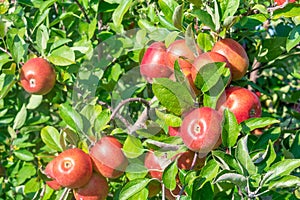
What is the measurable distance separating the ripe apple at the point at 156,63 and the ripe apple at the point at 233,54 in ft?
0.44

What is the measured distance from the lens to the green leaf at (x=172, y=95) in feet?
4.08

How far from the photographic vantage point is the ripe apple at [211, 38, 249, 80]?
1.30 metres

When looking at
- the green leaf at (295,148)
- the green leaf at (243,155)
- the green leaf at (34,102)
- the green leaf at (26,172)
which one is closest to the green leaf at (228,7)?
the green leaf at (243,155)

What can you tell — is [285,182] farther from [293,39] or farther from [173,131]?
[293,39]

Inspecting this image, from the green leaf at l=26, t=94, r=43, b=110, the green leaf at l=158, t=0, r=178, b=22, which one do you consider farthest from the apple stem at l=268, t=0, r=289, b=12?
the green leaf at l=26, t=94, r=43, b=110

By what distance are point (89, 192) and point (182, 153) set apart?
0.92 feet

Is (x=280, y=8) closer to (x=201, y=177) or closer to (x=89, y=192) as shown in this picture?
(x=201, y=177)

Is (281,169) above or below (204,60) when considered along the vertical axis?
below

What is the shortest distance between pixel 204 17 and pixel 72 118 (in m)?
0.46

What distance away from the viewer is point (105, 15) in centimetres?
201

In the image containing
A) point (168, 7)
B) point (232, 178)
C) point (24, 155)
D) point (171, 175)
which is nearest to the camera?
point (232, 178)

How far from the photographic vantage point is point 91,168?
1.41m

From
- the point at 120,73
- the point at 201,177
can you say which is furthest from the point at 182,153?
the point at 120,73

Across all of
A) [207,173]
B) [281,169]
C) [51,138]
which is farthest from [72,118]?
[281,169]
